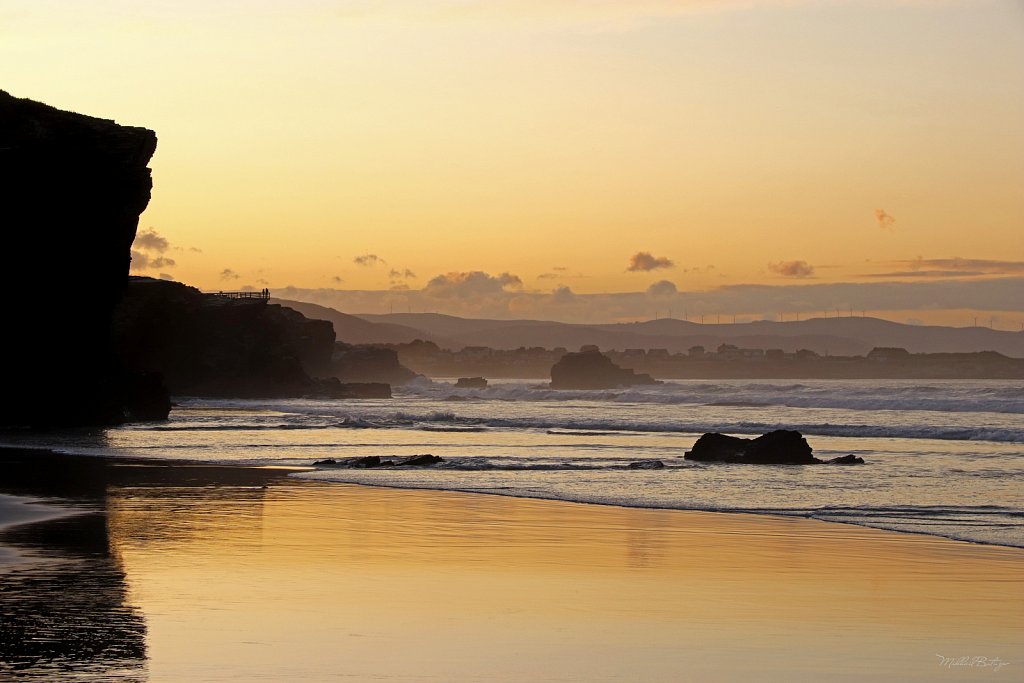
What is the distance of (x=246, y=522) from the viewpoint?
19.1 m

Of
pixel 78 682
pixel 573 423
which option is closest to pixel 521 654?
pixel 78 682

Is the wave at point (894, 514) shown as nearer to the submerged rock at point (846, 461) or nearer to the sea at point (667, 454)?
the sea at point (667, 454)

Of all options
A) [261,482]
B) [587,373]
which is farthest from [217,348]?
[261,482]

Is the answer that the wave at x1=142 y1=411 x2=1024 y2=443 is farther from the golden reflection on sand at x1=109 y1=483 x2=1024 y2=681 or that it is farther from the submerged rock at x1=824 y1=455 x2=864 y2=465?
the golden reflection on sand at x1=109 y1=483 x2=1024 y2=681

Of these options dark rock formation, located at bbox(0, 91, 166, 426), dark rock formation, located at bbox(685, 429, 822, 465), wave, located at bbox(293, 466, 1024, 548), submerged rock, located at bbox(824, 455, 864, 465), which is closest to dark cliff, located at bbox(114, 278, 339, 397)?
dark rock formation, located at bbox(0, 91, 166, 426)

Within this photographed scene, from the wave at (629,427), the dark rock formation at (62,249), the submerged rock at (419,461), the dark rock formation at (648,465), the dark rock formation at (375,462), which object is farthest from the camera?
the dark rock formation at (62,249)

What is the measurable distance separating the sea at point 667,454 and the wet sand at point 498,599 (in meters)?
3.12

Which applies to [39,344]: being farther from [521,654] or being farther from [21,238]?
[521,654]

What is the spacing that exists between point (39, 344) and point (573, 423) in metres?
25.9

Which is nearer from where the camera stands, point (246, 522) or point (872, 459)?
point (246, 522)

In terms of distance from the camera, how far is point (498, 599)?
42.1ft

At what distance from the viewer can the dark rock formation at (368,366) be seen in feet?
577

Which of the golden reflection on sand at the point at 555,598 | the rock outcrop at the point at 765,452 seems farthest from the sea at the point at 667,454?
the golden reflection on sand at the point at 555,598

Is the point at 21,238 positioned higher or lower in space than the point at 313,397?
higher
